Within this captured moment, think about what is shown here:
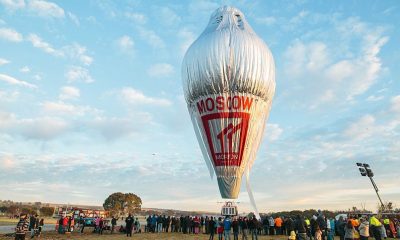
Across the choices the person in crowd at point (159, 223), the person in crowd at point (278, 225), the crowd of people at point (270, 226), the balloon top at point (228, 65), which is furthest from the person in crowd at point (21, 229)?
the balloon top at point (228, 65)

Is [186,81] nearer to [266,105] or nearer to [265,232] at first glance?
[266,105]

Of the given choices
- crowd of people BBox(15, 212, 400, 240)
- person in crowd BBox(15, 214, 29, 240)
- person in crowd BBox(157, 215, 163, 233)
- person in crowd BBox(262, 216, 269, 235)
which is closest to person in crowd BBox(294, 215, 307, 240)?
crowd of people BBox(15, 212, 400, 240)

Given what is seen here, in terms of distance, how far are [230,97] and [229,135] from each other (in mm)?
3517

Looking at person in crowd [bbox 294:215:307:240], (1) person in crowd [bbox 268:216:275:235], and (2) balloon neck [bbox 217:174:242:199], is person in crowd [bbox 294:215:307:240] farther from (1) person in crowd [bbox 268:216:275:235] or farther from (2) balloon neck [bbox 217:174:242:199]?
(2) balloon neck [bbox 217:174:242:199]

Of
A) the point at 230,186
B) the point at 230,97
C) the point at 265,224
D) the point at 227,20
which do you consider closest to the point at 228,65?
the point at 230,97

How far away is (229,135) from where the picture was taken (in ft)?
107

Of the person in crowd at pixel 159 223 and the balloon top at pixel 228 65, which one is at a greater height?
the balloon top at pixel 228 65

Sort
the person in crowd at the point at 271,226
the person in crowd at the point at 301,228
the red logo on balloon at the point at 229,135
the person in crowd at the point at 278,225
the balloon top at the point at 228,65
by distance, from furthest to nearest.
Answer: the red logo on balloon at the point at 229,135
the balloon top at the point at 228,65
the person in crowd at the point at 271,226
the person in crowd at the point at 278,225
the person in crowd at the point at 301,228

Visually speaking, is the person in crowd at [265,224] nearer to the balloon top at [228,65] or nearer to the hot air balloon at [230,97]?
the hot air balloon at [230,97]

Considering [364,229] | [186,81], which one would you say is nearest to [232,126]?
[186,81]

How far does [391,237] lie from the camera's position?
26172 mm

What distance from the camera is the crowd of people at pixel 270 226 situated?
15.4 m

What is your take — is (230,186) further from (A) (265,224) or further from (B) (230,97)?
(B) (230,97)

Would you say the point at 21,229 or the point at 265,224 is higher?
the point at 265,224
